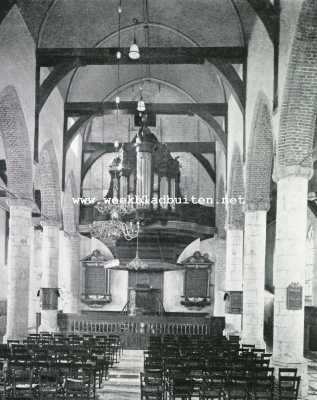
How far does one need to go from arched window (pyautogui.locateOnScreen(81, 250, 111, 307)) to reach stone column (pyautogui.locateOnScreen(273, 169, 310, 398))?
20280 millimetres

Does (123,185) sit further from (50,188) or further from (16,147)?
(16,147)

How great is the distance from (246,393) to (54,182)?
16389 millimetres

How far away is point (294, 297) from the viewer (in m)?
14.1

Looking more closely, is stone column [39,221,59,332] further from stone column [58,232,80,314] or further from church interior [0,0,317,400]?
stone column [58,232,80,314]

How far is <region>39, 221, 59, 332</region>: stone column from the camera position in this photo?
24.5 meters

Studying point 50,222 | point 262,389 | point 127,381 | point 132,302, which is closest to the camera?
point 262,389

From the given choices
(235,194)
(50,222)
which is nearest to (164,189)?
(235,194)

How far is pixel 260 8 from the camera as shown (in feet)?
51.4

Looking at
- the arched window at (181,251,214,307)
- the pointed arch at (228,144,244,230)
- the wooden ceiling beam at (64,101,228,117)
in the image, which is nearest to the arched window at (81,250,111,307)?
the arched window at (181,251,214,307)

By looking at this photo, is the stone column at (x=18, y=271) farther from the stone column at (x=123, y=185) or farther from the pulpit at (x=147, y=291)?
the pulpit at (x=147, y=291)

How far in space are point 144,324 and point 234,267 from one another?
456cm

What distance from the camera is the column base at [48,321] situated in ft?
80.1

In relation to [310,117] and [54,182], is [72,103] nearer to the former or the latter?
[54,182]

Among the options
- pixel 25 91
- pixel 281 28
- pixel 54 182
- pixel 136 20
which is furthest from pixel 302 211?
pixel 54 182
